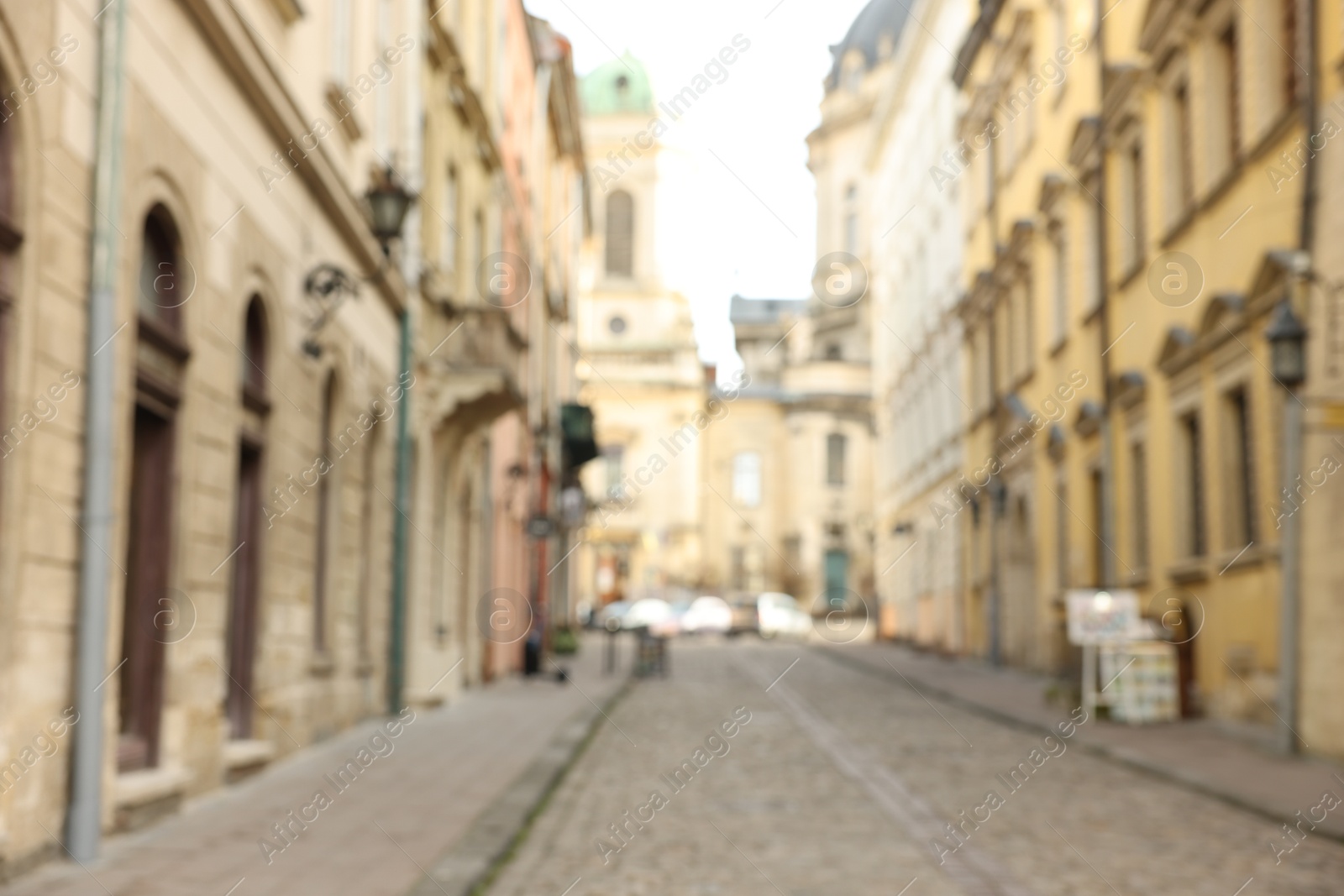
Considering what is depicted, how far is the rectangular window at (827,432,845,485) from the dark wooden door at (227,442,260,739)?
73.1 m

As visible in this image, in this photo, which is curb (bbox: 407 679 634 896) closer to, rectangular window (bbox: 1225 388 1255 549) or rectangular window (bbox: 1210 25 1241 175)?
rectangular window (bbox: 1225 388 1255 549)

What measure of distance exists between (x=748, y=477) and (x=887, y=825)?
77133 millimetres

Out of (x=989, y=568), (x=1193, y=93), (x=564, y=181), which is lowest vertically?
(x=989, y=568)

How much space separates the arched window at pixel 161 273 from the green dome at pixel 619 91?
71195mm

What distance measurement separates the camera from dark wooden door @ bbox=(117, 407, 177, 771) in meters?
9.84

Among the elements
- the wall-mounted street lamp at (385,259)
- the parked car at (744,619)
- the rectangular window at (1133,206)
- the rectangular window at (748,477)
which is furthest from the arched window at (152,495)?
the rectangular window at (748,477)

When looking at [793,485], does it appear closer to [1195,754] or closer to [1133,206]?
[1133,206]

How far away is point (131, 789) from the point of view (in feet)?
30.1

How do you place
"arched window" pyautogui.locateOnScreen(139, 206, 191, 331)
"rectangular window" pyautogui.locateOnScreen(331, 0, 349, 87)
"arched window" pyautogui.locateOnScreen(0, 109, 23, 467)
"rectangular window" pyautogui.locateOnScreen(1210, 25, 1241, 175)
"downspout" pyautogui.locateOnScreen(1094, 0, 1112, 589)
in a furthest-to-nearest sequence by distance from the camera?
"downspout" pyautogui.locateOnScreen(1094, 0, 1112, 589) → "rectangular window" pyautogui.locateOnScreen(1210, 25, 1241, 175) → "rectangular window" pyautogui.locateOnScreen(331, 0, 349, 87) → "arched window" pyautogui.locateOnScreen(139, 206, 191, 331) → "arched window" pyautogui.locateOnScreen(0, 109, 23, 467)

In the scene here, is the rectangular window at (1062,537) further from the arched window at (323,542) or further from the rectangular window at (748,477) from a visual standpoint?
the rectangular window at (748,477)

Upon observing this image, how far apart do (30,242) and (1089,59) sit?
63.9 feet

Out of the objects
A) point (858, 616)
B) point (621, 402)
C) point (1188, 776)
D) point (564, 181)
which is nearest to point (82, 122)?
point (1188, 776)

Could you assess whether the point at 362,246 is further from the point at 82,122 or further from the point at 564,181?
the point at 564,181

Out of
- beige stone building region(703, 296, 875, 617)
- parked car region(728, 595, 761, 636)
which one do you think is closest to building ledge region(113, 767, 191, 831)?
parked car region(728, 595, 761, 636)
